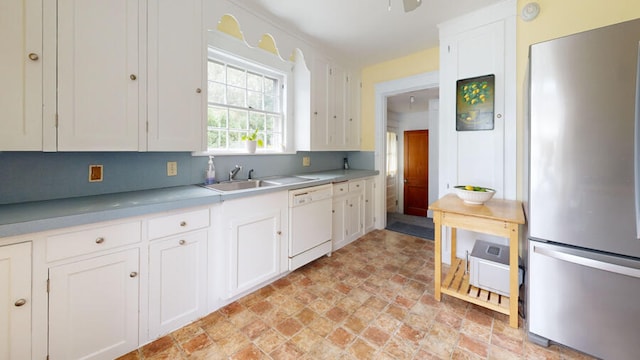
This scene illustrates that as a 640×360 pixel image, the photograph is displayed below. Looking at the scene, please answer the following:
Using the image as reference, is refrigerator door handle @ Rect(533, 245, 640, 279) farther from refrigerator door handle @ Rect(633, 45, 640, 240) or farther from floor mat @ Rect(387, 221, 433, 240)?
floor mat @ Rect(387, 221, 433, 240)

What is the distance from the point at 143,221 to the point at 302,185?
136 cm

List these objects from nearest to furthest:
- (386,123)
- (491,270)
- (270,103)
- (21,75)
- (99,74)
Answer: (21,75), (99,74), (491,270), (270,103), (386,123)

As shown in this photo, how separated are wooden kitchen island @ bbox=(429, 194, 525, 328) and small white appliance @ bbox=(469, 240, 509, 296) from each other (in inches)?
3.0

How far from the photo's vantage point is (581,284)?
55.1 inches

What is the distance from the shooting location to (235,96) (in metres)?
2.69

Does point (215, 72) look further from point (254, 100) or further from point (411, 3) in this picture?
point (411, 3)

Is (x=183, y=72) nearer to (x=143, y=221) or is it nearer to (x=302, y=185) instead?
(x=143, y=221)

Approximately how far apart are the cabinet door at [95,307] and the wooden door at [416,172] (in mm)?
5178

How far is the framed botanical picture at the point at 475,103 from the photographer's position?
2.45 metres

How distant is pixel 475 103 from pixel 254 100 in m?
2.34

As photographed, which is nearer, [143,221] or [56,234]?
[56,234]

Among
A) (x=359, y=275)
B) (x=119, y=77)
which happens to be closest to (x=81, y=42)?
(x=119, y=77)

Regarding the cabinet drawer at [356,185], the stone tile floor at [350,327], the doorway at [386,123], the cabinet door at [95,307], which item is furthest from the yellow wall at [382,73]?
the cabinet door at [95,307]

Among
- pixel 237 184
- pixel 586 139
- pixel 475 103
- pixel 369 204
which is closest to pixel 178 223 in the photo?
pixel 237 184
